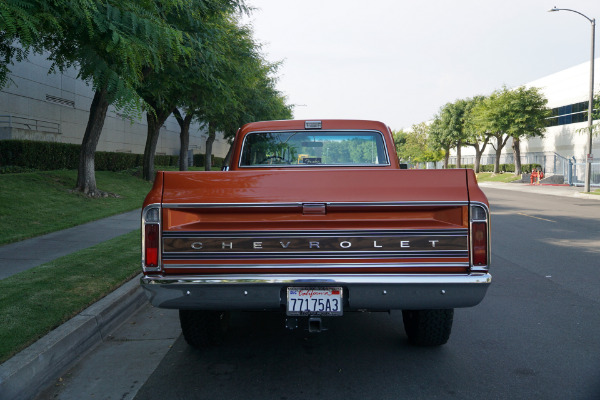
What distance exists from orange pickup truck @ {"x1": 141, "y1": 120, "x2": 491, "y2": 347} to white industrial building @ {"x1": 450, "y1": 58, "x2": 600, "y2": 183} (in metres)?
40.1

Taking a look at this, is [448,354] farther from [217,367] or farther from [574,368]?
[217,367]

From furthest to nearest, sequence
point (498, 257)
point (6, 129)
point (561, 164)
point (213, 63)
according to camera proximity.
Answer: point (561, 164) → point (6, 129) → point (213, 63) → point (498, 257)

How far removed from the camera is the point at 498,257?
29.7 ft

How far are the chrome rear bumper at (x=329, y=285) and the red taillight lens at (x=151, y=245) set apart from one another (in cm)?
12

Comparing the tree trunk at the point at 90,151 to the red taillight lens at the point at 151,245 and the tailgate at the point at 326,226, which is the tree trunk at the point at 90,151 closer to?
the red taillight lens at the point at 151,245

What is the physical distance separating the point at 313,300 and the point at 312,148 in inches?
107

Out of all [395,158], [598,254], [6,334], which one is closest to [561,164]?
[598,254]

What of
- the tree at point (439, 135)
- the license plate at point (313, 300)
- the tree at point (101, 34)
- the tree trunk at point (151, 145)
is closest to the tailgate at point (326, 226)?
the license plate at point (313, 300)

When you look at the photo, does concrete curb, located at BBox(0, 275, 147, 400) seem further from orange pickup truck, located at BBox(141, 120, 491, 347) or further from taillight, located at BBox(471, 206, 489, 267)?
taillight, located at BBox(471, 206, 489, 267)

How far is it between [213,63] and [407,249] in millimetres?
11018

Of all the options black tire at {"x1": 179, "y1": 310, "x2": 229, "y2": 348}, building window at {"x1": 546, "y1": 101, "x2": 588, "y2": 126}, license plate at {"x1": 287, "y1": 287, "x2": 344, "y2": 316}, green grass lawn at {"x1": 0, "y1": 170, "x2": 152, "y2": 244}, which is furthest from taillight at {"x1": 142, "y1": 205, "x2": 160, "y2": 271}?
building window at {"x1": 546, "y1": 101, "x2": 588, "y2": 126}

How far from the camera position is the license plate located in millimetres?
3678

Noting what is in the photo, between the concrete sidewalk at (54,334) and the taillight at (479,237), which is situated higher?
the taillight at (479,237)

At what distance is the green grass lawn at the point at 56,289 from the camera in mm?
4453
